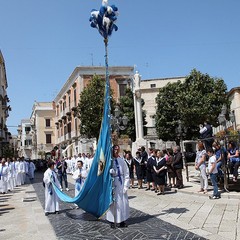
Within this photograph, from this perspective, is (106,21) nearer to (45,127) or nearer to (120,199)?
Answer: (120,199)

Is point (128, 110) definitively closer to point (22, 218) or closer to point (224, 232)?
point (22, 218)

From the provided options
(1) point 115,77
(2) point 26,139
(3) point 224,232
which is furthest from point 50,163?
(2) point 26,139

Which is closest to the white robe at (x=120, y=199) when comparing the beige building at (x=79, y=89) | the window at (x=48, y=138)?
the beige building at (x=79, y=89)

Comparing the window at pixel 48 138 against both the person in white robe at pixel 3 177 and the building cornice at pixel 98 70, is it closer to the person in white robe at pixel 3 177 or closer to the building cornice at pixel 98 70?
the building cornice at pixel 98 70

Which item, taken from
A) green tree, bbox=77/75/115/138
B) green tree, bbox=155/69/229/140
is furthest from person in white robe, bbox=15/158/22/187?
green tree, bbox=155/69/229/140

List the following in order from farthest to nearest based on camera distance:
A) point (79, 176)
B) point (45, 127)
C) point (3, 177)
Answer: point (45, 127) < point (3, 177) < point (79, 176)

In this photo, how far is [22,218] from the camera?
400 inches

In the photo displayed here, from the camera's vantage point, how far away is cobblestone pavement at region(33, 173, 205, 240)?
23.2ft

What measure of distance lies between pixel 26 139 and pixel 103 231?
89694 millimetres

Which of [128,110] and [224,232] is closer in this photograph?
[224,232]

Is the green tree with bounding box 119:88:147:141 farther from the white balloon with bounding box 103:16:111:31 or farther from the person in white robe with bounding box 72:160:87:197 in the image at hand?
the white balloon with bounding box 103:16:111:31

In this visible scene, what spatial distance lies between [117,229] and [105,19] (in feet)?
16.8

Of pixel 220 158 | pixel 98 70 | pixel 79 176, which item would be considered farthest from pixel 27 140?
pixel 220 158

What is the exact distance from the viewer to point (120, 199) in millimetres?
8102
